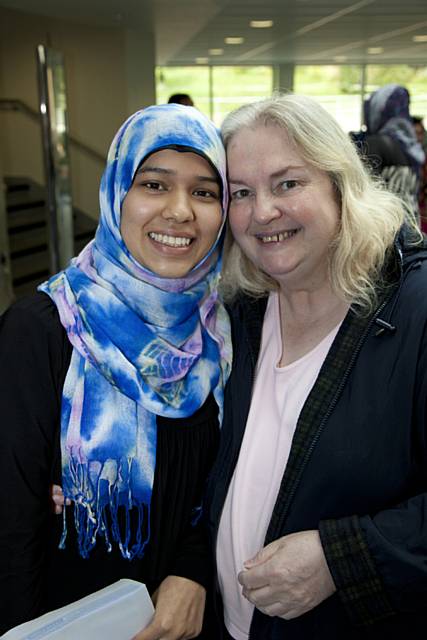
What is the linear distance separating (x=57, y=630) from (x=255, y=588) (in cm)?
42

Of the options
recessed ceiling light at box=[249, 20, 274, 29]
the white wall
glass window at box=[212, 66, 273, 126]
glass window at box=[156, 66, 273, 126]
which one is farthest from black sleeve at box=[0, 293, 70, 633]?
glass window at box=[156, 66, 273, 126]

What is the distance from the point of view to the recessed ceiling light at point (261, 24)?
8.06 metres

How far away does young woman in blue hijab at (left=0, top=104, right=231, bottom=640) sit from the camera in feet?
4.36

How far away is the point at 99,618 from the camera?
116cm

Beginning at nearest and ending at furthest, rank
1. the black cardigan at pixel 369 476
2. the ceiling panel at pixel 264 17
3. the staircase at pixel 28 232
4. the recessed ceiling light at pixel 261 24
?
the black cardigan at pixel 369 476
the ceiling panel at pixel 264 17
the staircase at pixel 28 232
the recessed ceiling light at pixel 261 24

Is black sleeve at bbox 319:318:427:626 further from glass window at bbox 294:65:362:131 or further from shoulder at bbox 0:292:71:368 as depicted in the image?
glass window at bbox 294:65:362:131

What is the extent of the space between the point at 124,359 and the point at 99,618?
0.55 metres

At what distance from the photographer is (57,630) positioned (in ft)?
3.58

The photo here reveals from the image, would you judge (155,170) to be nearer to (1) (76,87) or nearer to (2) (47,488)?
(2) (47,488)

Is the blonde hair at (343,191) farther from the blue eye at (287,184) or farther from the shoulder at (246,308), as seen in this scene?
the shoulder at (246,308)

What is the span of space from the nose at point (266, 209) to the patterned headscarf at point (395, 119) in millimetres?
3122

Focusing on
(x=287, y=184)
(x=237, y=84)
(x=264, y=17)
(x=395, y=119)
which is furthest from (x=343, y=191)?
(x=237, y=84)

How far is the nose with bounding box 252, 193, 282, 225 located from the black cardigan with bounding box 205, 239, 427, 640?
0.30 meters

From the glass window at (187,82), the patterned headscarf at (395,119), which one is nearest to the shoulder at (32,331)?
the patterned headscarf at (395,119)
